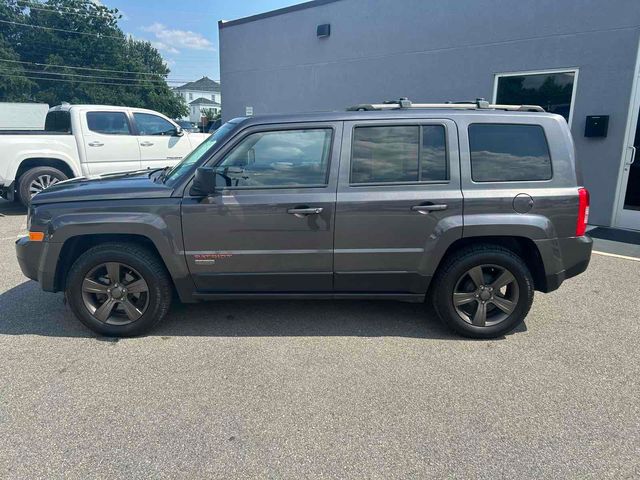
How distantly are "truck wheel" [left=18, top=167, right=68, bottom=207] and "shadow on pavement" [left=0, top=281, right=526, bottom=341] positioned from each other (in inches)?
177

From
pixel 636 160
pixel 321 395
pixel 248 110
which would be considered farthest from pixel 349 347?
pixel 248 110

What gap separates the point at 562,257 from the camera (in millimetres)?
3521

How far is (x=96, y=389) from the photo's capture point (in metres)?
2.89

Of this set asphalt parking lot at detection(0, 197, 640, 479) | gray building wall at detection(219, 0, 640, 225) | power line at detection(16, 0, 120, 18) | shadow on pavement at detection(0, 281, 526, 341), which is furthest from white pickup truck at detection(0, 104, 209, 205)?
power line at detection(16, 0, 120, 18)

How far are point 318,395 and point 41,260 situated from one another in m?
2.44

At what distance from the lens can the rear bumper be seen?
3.46 m

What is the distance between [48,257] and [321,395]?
7.87 feet

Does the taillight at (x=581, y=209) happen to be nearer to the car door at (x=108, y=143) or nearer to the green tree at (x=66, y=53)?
the car door at (x=108, y=143)

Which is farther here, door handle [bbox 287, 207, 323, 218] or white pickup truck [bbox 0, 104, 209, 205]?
white pickup truck [bbox 0, 104, 209, 205]

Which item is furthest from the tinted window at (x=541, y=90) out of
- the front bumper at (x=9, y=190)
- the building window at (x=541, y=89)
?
the front bumper at (x=9, y=190)

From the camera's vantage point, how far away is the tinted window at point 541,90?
7531 mm

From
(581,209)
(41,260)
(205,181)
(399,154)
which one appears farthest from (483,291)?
(41,260)

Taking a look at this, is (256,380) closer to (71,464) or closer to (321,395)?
(321,395)

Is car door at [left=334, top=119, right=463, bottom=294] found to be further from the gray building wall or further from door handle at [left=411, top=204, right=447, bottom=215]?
the gray building wall
